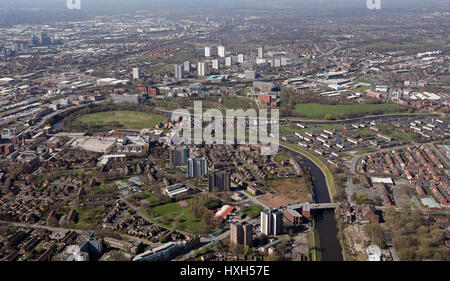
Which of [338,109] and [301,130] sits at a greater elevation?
[338,109]

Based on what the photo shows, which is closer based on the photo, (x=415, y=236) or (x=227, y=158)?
(x=415, y=236)

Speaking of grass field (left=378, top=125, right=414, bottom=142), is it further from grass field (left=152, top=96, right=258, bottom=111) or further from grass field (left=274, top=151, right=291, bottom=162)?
grass field (left=152, top=96, right=258, bottom=111)

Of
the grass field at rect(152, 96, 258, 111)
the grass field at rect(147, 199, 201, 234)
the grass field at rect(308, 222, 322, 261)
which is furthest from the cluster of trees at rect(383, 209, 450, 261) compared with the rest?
the grass field at rect(152, 96, 258, 111)

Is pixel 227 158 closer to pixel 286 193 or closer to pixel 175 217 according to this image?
pixel 286 193

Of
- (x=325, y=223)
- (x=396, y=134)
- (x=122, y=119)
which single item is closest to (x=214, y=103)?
(x=122, y=119)

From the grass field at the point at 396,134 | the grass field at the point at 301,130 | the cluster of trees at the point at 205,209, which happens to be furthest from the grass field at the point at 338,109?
the cluster of trees at the point at 205,209
